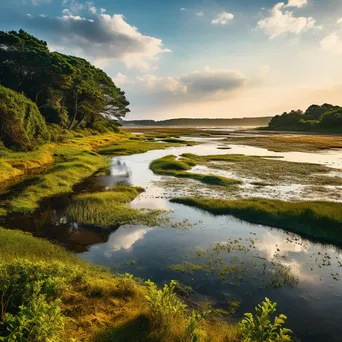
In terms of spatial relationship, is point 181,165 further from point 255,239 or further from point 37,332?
point 37,332

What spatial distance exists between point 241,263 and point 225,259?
2.84ft

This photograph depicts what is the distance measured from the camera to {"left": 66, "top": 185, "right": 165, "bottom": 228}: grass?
19.9 m

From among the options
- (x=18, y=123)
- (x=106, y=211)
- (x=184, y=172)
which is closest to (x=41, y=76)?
(x=18, y=123)

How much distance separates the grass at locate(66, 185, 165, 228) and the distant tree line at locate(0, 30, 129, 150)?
23.5m

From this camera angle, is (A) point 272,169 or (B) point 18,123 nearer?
(B) point 18,123

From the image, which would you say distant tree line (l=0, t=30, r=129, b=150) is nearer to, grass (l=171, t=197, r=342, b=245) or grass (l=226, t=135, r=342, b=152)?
grass (l=171, t=197, r=342, b=245)

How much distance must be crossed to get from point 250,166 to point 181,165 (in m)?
11.2

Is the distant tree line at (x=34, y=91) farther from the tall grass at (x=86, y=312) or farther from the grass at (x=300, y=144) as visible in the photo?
the grass at (x=300, y=144)

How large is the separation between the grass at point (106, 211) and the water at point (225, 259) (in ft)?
3.08

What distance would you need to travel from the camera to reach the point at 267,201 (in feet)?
78.5

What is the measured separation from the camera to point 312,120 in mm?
153000

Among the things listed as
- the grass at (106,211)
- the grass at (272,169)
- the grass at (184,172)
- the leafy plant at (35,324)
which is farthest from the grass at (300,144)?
the leafy plant at (35,324)

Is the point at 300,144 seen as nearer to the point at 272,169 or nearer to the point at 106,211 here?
the point at 272,169

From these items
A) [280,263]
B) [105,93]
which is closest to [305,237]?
[280,263]
